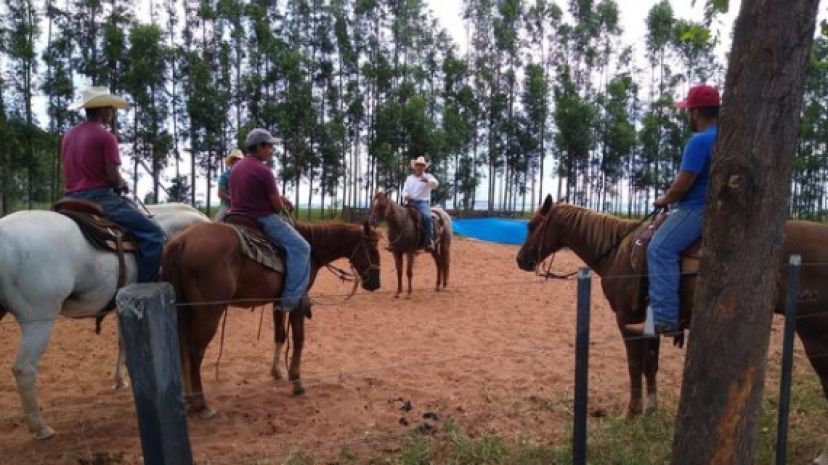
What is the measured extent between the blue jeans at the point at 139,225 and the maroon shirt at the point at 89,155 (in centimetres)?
8

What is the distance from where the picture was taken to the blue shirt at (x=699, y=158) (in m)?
4.18

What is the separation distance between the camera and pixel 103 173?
488cm

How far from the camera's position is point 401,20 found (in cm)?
3594

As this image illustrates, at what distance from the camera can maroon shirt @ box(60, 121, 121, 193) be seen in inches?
189

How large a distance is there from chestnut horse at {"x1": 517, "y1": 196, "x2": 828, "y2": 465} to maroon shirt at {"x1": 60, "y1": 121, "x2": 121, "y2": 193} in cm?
363

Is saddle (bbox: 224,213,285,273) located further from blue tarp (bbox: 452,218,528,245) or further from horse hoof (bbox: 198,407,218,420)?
blue tarp (bbox: 452,218,528,245)

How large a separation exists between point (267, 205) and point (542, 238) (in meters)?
2.48

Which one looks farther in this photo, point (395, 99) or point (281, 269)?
point (395, 99)

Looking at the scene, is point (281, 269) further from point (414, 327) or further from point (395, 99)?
point (395, 99)

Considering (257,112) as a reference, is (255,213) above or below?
below

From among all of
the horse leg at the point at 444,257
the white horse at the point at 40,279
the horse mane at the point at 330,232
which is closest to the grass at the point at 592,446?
the white horse at the point at 40,279

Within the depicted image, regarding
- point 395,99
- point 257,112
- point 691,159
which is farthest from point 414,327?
point 395,99

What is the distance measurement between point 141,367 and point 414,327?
613cm

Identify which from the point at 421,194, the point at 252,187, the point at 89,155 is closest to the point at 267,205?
the point at 252,187
